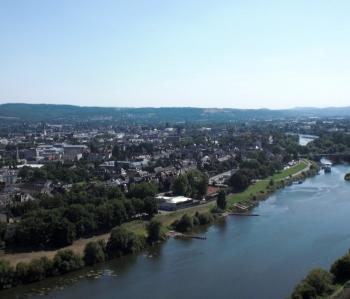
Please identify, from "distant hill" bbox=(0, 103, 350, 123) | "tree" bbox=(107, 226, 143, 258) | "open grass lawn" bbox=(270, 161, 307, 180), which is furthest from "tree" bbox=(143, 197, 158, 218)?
"distant hill" bbox=(0, 103, 350, 123)

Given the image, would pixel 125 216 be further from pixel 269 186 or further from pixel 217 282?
pixel 269 186

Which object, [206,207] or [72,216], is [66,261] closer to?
[72,216]

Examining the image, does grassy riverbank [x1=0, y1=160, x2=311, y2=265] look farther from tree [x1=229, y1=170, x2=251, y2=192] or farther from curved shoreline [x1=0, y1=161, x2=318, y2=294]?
tree [x1=229, y1=170, x2=251, y2=192]

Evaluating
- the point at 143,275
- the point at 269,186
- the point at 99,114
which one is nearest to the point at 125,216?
the point at 143,275

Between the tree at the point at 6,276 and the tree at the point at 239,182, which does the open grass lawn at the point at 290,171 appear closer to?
the tree at the point at 239,182

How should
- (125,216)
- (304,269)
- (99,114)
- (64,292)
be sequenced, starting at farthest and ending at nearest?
(99,114), (125,216), (304,269), (64,292)

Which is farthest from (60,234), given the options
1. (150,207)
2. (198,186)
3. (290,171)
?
(290,171)

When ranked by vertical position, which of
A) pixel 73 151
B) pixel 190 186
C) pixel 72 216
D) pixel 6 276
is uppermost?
pixel 72 216
